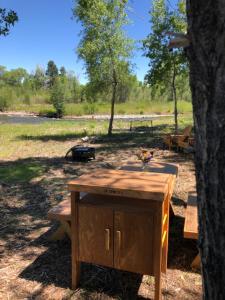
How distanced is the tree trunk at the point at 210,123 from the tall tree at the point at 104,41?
577 inches

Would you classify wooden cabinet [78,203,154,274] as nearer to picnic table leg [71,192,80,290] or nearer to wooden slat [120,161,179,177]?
picnic table leg [71,192,80,290]

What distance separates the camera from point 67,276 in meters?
3.47

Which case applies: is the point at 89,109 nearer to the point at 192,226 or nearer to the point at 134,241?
the point at 192,226

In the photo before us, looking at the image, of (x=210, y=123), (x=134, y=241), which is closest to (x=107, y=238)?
(x=134, y=241)

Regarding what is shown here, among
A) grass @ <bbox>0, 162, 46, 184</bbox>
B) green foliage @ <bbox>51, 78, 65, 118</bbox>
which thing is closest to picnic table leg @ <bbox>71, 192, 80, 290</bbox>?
grass @ <bbox>0, 162, 46, 184</bbox>

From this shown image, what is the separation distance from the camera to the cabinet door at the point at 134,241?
2.87 metres

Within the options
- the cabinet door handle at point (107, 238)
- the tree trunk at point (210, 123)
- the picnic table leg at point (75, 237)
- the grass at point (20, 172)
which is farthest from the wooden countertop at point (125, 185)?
the grass at point (20, 172)

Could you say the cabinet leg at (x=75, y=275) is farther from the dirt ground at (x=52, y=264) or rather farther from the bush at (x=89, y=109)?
the bush at (x=89, y=109)

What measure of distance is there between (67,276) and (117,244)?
832 millimetres

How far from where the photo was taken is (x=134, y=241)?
2.92 metres

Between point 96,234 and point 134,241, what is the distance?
0.33 m

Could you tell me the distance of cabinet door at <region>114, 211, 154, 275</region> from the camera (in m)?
2.87

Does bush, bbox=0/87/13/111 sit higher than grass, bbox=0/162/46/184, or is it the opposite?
bush, bbox=0/87/13/111

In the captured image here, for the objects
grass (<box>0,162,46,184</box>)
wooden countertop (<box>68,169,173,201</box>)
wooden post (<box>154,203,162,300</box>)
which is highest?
wooden countertop (<box>68,169,173,201</box>)
